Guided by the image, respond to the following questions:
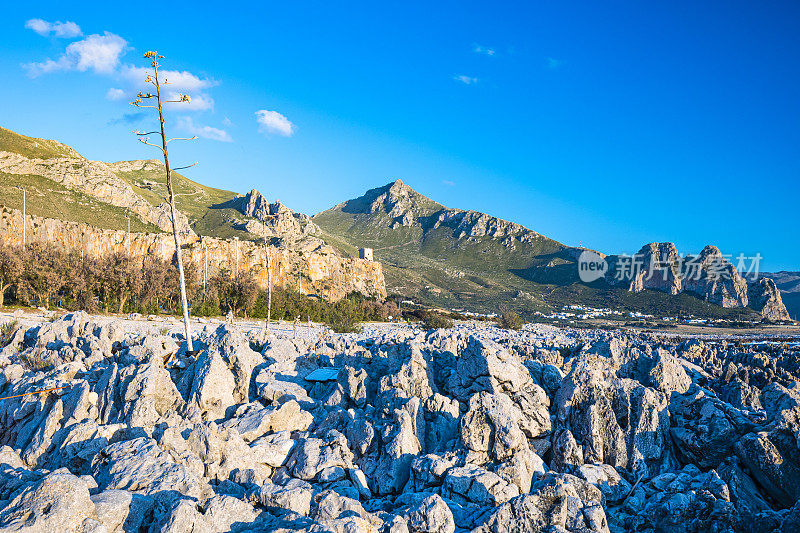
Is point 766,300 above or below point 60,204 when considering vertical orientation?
below

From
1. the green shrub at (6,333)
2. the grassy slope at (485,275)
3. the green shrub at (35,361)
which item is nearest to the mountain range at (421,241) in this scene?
the grassy slope at (485,275)

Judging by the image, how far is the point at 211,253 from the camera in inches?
2170

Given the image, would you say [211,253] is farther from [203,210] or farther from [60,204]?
[203,210]

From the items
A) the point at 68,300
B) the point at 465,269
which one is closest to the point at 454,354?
the point at 68,300

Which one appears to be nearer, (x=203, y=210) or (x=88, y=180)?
(x=88, y=180)

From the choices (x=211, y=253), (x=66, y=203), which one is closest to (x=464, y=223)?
(x=66, y=203)

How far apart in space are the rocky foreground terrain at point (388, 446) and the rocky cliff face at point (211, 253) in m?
35.7

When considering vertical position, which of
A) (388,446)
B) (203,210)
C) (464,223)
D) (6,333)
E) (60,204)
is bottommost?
(6,333)

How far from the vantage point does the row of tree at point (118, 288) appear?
102ft

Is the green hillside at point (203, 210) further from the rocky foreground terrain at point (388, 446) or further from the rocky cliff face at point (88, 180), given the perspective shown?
the rocky foreground terrain at point (388, 446)

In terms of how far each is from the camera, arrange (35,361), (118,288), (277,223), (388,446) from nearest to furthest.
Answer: (388,446) < (35,361) < (118,288) < (277,223)

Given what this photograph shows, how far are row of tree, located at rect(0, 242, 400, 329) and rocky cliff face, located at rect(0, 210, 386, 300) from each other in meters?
4.33

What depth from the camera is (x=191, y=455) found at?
22.5 ft

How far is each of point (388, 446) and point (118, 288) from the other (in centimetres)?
3430
